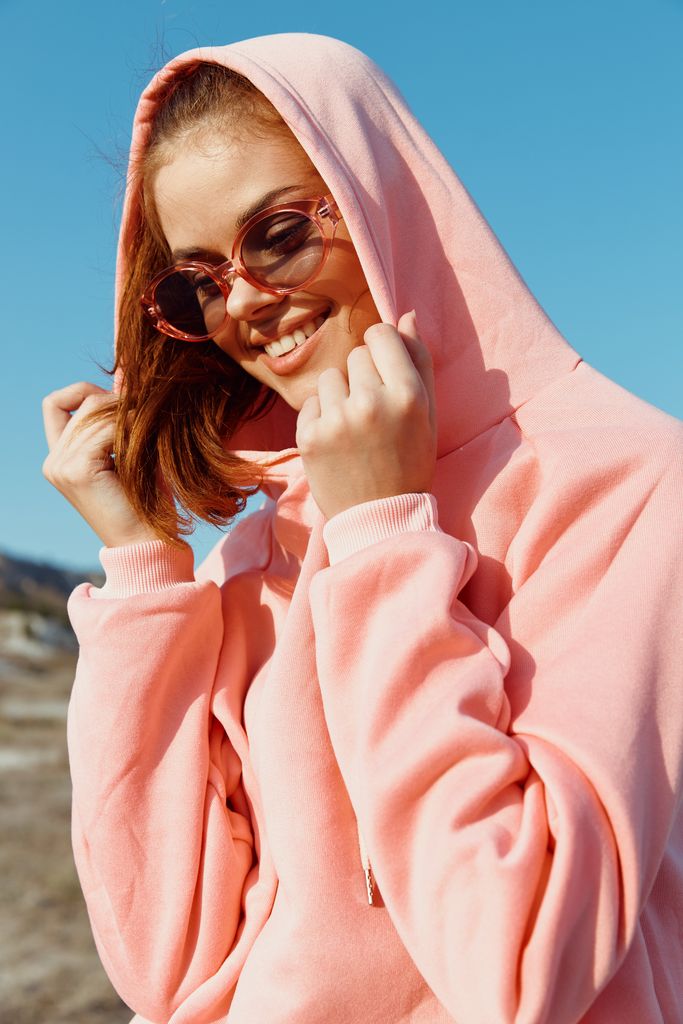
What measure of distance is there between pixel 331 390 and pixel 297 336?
1.25 ft

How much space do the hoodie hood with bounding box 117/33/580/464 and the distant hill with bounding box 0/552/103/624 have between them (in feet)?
43.0

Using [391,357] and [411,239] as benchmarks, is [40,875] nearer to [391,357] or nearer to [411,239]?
[411,239]

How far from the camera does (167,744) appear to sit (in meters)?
2.28

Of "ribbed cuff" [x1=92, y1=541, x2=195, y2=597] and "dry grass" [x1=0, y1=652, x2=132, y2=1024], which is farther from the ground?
"ribbed cuff" [x1=92, y1=541, x2=195, y2=597]

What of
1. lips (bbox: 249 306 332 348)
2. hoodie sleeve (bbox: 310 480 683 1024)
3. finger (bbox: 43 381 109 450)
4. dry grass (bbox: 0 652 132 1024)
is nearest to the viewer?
hoodie sleeve (bbox: 310 480 683 1024)

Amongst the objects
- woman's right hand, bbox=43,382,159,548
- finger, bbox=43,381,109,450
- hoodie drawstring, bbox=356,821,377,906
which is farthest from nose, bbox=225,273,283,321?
hoodie drawstring, bbox=356,821,377,906

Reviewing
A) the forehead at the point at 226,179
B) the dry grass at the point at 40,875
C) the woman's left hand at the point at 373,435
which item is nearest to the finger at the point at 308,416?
the woman's left hand at the point at 373,435

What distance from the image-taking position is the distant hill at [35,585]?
15336 millimetres

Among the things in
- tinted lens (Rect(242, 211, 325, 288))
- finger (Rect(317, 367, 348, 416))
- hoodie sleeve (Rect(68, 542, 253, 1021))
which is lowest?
hoodie sleeve (Rect(68, 542, 253, 1021))

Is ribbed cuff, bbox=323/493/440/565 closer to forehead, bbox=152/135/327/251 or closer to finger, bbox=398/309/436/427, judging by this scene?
finger, bbox=398/309/436/427

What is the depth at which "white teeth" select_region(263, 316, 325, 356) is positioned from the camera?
7.50 ft

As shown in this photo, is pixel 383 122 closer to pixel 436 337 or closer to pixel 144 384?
pixel 436 337

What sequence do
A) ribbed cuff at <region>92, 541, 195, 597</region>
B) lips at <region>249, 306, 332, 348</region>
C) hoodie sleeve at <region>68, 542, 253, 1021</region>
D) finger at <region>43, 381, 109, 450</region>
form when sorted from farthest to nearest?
finger at <region>43, 381, 109, 450</region>, ribbed cuff at <region>92, 541, 195, 597</region>, lips at <region>249, 306, 332, 348</region>, hoodie sleeve at <region>68, 542, 253, 1021</region>

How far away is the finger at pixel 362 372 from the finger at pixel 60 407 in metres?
1.00
